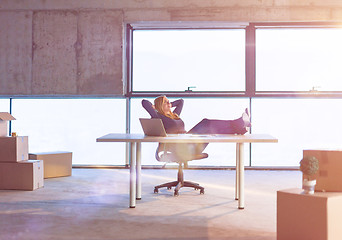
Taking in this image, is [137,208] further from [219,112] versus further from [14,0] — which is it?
[219,112]

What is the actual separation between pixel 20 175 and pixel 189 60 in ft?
16.0

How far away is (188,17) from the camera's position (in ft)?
20.6

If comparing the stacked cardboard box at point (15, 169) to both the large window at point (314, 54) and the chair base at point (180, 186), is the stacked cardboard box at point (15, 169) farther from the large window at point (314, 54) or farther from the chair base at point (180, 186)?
the large window at point (314, 54)

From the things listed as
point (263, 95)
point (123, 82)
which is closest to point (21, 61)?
point (123, 82)

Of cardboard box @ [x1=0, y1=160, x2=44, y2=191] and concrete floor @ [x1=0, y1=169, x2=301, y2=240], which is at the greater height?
cardboard box @ [x1=0, y1=160, x2=44, y2=191]

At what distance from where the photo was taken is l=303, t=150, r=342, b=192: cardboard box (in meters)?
2.34

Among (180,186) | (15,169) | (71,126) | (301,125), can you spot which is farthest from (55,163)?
(71,126)

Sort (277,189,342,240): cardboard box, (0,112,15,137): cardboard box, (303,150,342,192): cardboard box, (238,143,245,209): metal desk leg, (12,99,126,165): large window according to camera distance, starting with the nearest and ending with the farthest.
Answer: (277,189,342,240): cardboard box
(303,150,342,192): cardboard box
(238,143,245,209): metal desk leg
(0,112,15,137): cardboard box
(12,99,126,165): large window

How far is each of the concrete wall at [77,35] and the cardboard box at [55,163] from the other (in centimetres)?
130

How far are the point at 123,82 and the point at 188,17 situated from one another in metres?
1.47

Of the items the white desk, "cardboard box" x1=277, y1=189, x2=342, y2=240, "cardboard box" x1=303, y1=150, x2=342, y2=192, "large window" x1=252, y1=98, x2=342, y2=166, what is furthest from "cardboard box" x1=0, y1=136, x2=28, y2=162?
"large window" x1=252, y1=98, x2=342, y2=166

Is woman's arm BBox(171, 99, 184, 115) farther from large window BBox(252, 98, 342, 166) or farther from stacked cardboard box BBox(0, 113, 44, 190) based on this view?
large window BBox(252, 98, 342, 166)

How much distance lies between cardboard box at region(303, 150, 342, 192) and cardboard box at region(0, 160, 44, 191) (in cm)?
314

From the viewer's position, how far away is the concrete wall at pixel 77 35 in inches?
247
